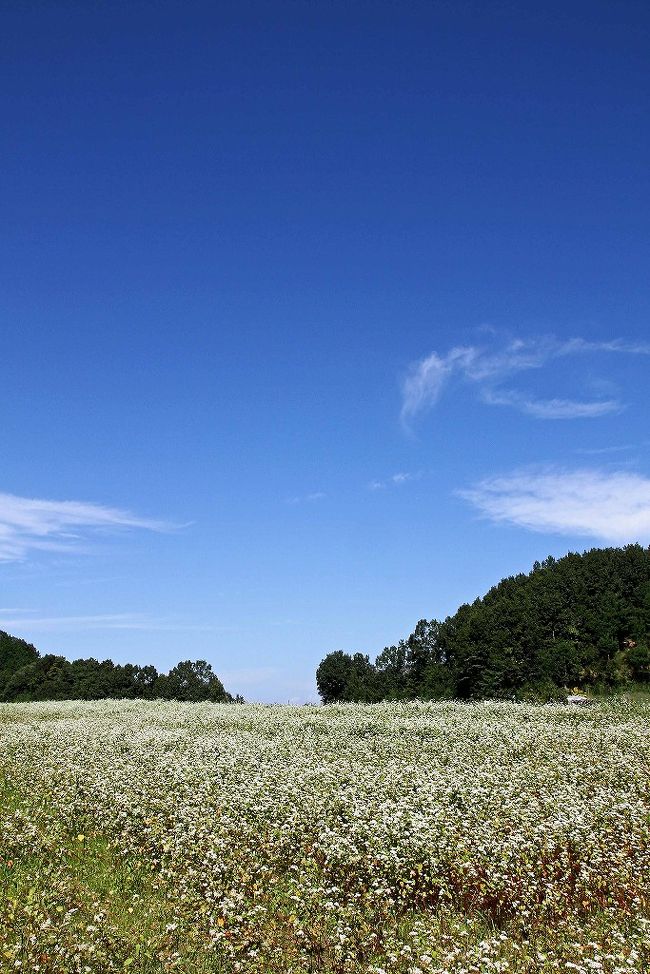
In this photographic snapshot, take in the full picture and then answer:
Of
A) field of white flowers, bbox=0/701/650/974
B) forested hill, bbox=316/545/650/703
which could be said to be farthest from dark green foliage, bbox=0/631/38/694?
field of white flowers, bbox=0/701/650/974

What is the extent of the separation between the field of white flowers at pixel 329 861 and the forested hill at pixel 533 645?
41240 millimetres

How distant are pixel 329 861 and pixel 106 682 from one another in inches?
2748

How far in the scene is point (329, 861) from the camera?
12.7m

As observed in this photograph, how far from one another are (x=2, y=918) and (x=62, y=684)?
74086mm

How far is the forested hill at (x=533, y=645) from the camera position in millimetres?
65500

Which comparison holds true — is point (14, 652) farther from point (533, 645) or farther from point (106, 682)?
point (533, 645)

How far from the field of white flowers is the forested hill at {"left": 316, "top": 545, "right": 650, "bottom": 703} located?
41.2 m

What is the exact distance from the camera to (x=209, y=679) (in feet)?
253

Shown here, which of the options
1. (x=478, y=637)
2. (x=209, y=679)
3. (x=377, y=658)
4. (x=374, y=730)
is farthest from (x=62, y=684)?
(x=374, y=730)

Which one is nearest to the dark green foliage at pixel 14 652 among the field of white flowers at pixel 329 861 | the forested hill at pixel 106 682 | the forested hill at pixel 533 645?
the forested hill at pixel 106 682

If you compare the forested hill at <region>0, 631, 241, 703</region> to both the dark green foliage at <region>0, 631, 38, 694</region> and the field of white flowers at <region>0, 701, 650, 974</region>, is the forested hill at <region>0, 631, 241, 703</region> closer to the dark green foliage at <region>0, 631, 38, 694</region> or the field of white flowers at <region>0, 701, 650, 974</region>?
the dark green foliage at <region>0, 631, 38, 694</region>

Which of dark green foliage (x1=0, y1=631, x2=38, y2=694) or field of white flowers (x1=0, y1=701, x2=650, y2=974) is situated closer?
field of white flowers (x1=0, y1=701, x2=650, y2=974)

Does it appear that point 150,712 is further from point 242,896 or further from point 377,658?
point 377,658

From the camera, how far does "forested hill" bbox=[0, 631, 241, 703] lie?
75.4 meters
